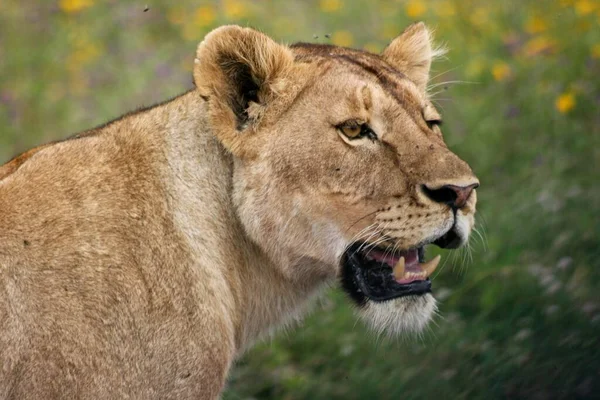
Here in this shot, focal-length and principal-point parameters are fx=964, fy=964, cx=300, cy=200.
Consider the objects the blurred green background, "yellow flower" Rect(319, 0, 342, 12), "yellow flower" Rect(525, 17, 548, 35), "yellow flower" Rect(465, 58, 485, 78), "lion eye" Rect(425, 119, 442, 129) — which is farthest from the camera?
"yellow flower" Rect(319, 0, 342, 12)

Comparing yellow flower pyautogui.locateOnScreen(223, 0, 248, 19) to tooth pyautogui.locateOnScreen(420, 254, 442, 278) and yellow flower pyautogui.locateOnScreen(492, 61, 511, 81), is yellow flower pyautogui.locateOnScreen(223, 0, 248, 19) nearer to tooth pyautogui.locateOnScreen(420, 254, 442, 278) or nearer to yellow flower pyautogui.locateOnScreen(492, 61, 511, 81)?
yellow flower pyautogui.locateOnScreen(492, 61, 511, 81)

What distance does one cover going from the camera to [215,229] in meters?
3.91

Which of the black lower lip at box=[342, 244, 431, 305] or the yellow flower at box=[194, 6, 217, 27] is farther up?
the yellow flower at box=[194, 6, 217, 27]

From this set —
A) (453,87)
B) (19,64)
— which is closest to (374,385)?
(453,87)

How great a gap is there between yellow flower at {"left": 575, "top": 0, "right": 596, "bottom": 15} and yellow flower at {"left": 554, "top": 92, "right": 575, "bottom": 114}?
0.93m

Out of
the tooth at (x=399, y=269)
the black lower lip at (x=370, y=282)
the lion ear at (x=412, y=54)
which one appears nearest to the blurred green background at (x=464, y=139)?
the black lower lip at (x=370, y=282)

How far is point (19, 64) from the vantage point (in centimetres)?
872

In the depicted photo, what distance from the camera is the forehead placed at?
3963 mm

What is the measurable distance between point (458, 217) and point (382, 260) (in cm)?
39

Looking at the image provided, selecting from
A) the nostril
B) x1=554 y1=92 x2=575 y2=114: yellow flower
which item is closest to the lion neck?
the nostril

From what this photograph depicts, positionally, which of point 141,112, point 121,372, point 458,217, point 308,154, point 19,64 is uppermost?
point 19,64

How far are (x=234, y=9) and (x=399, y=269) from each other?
5540mm

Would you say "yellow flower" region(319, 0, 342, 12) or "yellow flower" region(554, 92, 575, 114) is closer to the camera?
"yellow flower" region(554, 92, 575, 114)

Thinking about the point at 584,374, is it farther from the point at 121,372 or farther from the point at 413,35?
the point at 121,372
